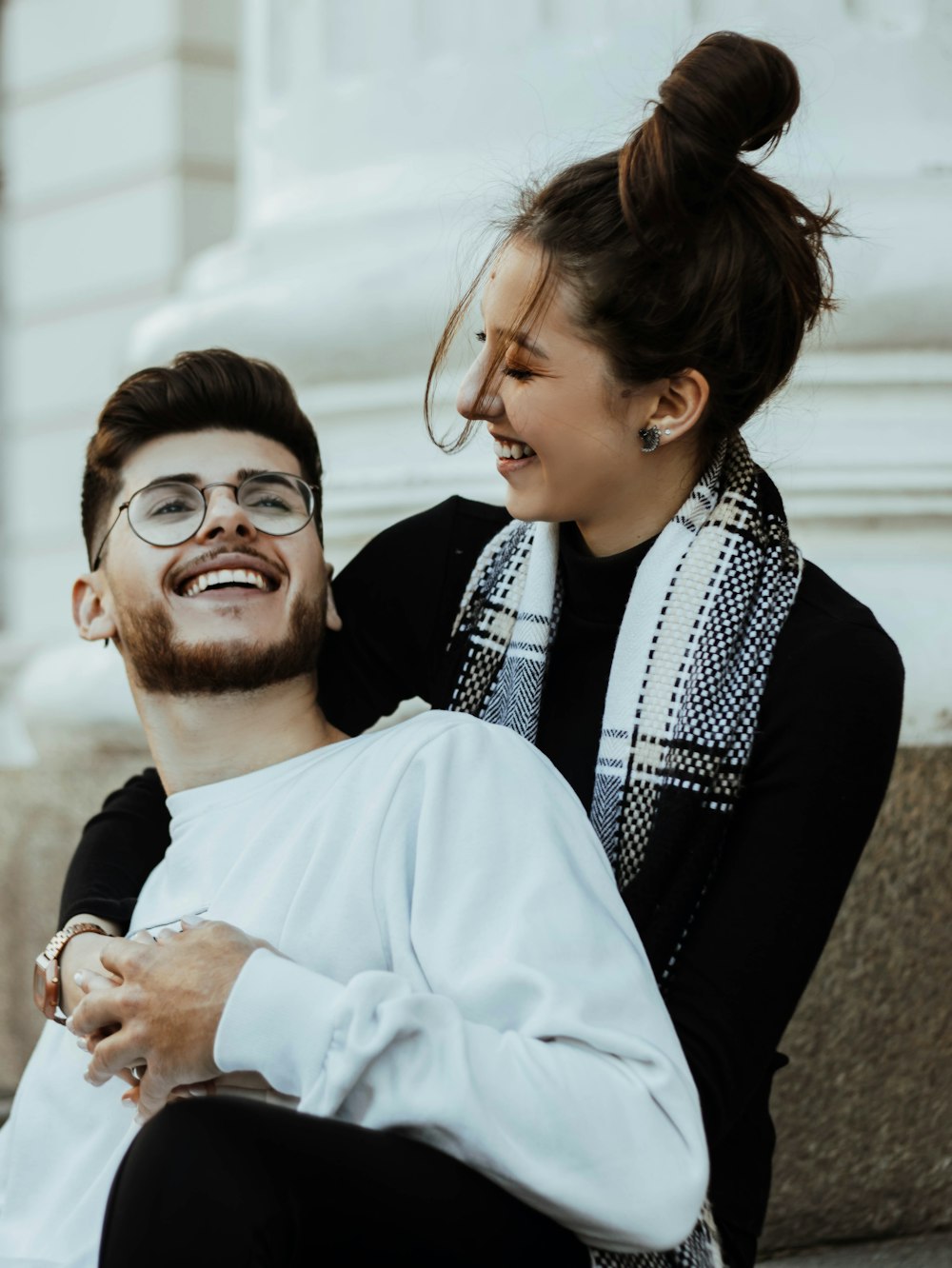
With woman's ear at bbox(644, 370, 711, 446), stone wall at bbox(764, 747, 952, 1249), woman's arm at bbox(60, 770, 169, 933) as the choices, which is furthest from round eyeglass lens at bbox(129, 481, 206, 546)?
stone wall at bbox(764, 747, 952, 1249)

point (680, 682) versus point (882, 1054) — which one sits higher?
point (680, 682)

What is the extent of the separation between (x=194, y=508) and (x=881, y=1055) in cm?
139

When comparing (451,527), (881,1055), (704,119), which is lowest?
(881,1055)

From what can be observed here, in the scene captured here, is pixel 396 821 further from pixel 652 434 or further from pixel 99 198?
pixel 99 198

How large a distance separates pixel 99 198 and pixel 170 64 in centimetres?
59

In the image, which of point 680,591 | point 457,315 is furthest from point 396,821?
point 457,315

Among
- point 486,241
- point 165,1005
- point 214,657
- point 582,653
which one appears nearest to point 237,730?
point 214,657

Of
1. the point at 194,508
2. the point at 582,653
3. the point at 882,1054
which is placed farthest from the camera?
the point at 882,1054

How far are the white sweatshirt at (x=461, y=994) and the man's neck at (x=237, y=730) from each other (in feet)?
0.67

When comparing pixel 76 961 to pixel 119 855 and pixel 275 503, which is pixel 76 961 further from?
pixel 275 503

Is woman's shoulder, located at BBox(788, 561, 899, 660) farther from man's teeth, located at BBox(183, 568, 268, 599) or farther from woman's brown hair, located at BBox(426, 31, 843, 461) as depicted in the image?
man's teeth, located at BBox(183, 568, 268, 599)

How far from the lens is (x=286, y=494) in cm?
236

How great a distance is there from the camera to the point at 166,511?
7.56ft

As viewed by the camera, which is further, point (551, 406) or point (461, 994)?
point (551, 406)
